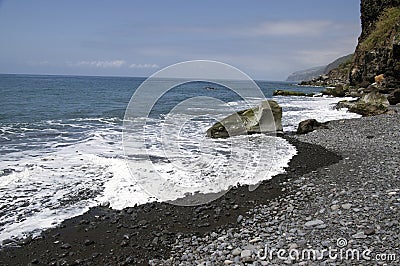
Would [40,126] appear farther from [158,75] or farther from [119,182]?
[158,75]

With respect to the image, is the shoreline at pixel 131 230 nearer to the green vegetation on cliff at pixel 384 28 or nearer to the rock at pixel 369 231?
the rock at pixel 369 231

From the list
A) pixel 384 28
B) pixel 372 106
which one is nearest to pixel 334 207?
pixel 372 106

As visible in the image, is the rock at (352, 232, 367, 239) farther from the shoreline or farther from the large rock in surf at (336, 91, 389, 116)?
the large rock in surf at (336, 91, 389, 116)

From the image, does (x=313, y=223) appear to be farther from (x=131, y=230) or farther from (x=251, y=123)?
(x=251, y=123)

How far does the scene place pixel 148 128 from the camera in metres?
17.6

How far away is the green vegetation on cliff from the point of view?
141 ft

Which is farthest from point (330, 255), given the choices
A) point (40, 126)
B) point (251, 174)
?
point (40, 126)

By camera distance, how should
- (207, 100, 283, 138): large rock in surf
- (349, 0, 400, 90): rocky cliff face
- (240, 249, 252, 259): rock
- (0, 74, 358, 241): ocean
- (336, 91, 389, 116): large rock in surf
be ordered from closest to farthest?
(240, 249, 252, 259): rock → (0, 74, 358, 241): ocean → (207, 100, 283, 138): large rock in surf → (336, 91, 389, 116): large rock in surf → (349, 0, 400, 90): rocky cliff face

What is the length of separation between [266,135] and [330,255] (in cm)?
1084

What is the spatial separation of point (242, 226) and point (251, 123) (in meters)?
10.1

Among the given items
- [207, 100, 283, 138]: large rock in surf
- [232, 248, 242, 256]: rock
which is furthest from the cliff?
[232, 248, 242, 256]: rock

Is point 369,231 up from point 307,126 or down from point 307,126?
down

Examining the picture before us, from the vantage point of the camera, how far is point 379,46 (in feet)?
137

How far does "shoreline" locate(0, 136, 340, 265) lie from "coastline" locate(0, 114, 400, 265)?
2cm
